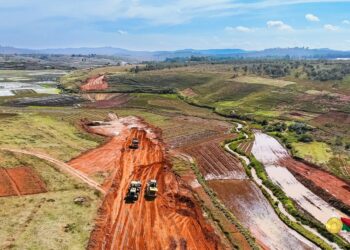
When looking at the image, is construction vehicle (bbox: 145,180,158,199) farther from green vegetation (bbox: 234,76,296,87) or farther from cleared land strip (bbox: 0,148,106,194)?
green vegetation (bbox: 234,76,296,87)

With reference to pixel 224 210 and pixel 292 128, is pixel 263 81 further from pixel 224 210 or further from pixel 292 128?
pixel 224 210

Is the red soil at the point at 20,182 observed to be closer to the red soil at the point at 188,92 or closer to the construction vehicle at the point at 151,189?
the construction vehicle at the point at 151,189

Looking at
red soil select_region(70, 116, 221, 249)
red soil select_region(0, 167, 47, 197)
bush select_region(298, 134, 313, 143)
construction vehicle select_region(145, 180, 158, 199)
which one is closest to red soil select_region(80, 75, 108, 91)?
bush select_region(298, 134, 313, 143)

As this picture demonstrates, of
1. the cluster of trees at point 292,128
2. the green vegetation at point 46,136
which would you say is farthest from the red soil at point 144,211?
the cluster of trees at point 292,128

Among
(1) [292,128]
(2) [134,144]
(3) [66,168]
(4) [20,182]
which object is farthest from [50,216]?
(1) [292,128]

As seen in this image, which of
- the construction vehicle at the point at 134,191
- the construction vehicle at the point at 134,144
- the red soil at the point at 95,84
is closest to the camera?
the construction vehicle at the point at 134,191

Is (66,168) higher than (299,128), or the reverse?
(66,168)

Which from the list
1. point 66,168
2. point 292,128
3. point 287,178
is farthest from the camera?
point 292,128

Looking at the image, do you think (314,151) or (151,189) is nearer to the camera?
(151,189)
